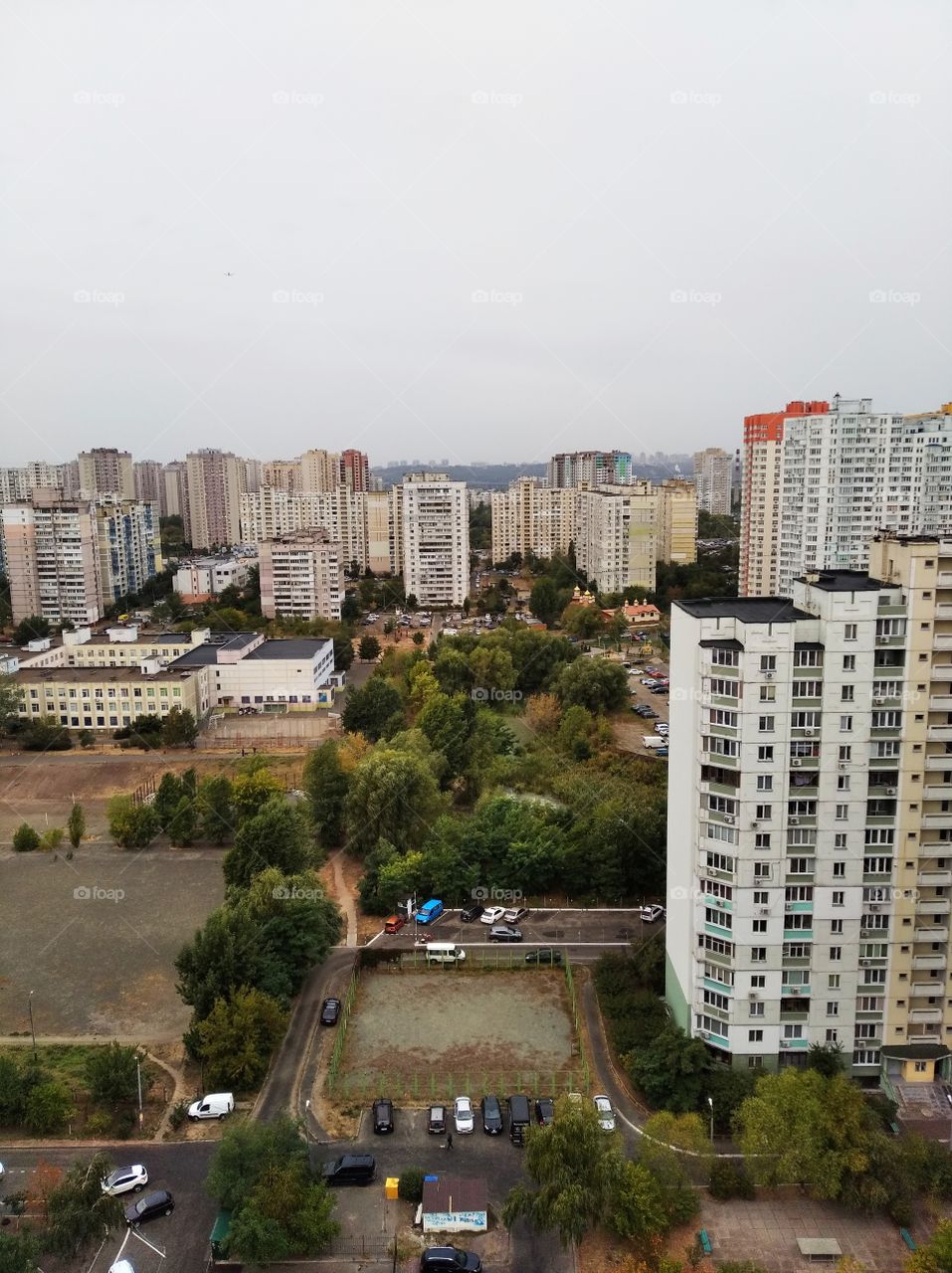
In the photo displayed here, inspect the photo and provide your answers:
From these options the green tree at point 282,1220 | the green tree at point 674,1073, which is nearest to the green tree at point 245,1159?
the green tree at point 282,1220

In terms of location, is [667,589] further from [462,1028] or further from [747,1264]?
[747,1264]

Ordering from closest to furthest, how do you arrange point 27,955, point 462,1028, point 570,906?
point 462,1028, point 27,955, point 570,906

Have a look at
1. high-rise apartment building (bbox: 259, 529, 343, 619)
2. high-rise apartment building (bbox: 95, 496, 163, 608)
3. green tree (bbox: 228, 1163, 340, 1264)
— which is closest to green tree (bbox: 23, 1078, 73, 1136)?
green tree (bbox: 228, 1163, 340, 1264)

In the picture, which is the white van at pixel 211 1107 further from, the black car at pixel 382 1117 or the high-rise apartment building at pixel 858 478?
the high-rise apartment building at pixel 858 478

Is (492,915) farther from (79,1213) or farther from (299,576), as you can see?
(299,576)

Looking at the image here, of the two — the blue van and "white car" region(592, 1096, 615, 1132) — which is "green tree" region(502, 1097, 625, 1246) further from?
the blue van

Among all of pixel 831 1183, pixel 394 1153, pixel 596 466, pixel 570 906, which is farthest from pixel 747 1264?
pixel 596 466
